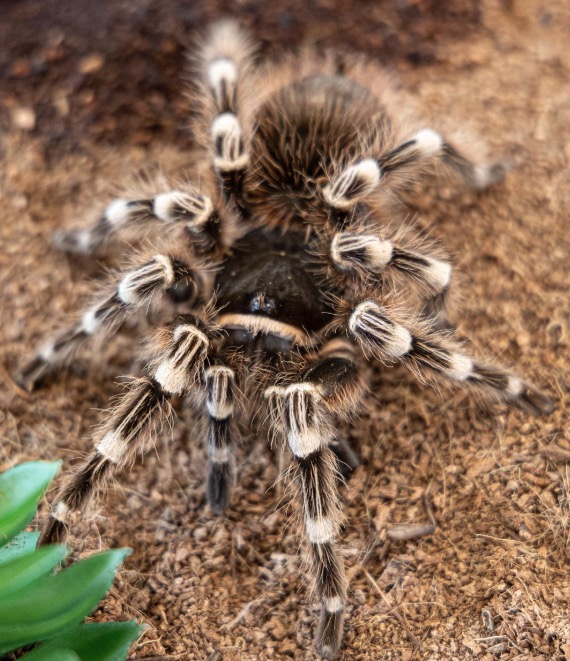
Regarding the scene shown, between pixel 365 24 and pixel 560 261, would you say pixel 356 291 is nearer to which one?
pixel 560 261

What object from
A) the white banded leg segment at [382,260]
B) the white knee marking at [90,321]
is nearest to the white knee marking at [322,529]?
the white banded leg segment at [382,260]

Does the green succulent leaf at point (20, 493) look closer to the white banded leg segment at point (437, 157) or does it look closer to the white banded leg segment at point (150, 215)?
the white banded leg segment at point (150, 215)

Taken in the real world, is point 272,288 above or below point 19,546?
above

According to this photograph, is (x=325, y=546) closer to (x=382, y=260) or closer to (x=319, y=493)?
(x=319, y=493)

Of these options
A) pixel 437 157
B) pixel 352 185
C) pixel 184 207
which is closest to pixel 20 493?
pixel 184 207

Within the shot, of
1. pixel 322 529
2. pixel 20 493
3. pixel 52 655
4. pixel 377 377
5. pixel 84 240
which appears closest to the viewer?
pixel 52 655

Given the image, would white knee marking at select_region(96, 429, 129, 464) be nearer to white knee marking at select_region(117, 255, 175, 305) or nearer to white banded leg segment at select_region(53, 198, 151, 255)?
white knee marking at select_region(117, 255, 175, 305)

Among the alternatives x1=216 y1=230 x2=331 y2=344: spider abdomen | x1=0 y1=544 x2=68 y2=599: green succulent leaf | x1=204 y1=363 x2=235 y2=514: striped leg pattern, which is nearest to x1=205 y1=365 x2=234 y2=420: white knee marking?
x1=204 y1=363 x2=235 y2=514: striped leg pattern
